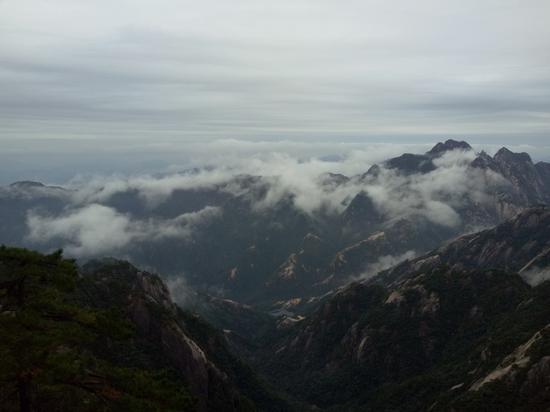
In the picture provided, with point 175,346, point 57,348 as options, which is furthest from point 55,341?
point 175,346

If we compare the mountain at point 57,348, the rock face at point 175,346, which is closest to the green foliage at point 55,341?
the mountain at point 57,348

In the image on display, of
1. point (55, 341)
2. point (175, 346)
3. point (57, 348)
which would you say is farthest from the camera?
point (175, 346)

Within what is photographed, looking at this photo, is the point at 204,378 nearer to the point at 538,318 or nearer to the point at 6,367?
the point at 538,318

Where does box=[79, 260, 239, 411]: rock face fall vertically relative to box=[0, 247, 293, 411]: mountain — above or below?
below

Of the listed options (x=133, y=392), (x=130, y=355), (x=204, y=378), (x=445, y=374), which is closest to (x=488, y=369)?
(x=445, y=374)

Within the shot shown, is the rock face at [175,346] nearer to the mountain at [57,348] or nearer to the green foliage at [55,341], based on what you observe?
the mountain at [57,348]

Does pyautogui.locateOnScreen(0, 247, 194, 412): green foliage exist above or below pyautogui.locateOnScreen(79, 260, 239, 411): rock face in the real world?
above

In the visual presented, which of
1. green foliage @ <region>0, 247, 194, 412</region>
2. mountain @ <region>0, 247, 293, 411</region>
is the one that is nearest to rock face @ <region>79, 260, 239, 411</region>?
mountain @ <region>0, 247, 293, 411</region>

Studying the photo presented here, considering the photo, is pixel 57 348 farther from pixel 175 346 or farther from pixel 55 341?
pixel 175 346

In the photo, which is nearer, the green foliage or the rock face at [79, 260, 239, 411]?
the green foliage

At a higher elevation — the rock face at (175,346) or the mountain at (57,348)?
the mountain at (57,348)

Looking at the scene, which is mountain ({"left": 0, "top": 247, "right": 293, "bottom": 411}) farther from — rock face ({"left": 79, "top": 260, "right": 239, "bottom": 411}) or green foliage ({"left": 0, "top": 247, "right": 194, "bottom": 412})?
rock face ({"left": 79, "top": 260, "right": 239, "bottom": 411})
